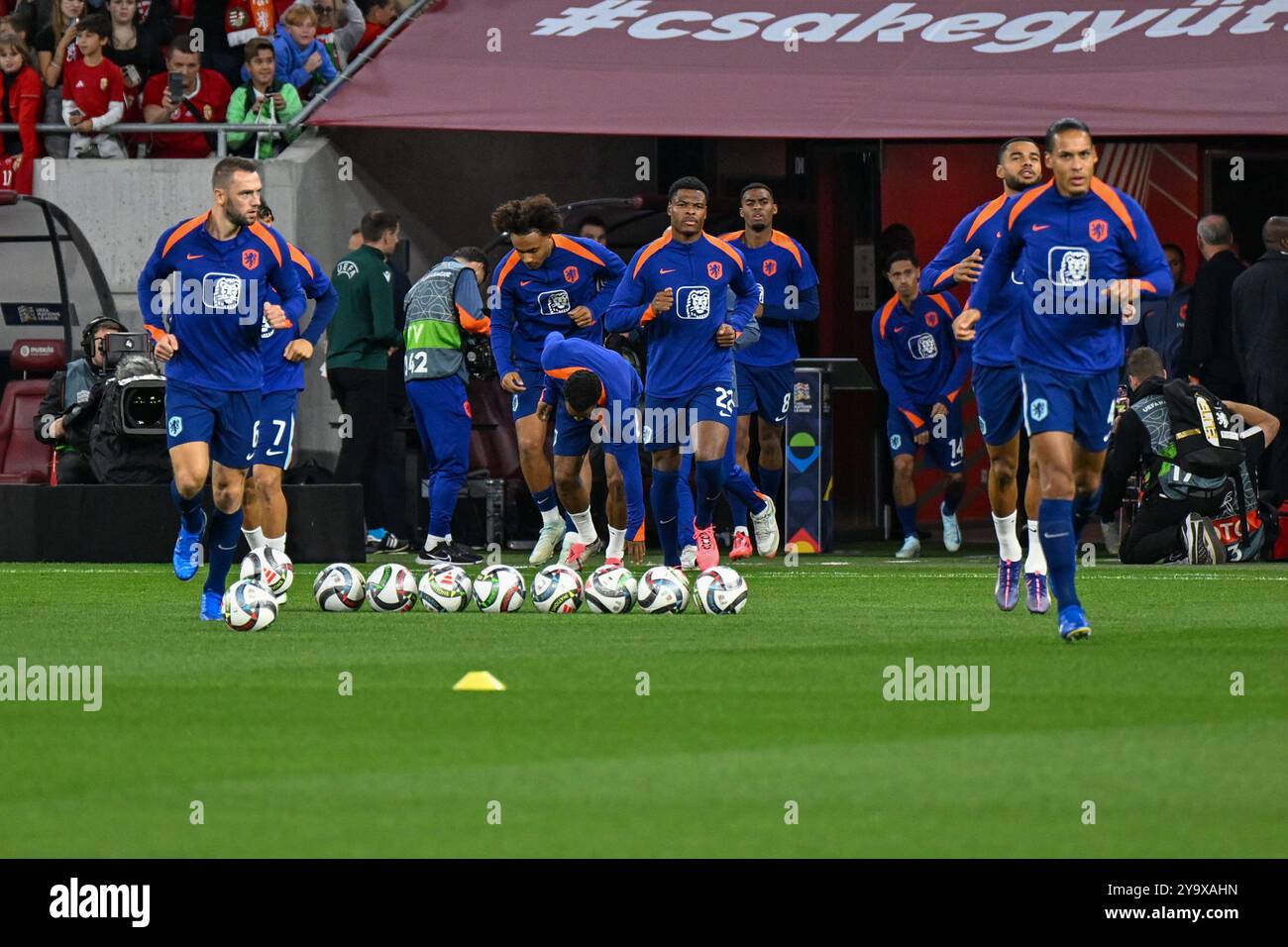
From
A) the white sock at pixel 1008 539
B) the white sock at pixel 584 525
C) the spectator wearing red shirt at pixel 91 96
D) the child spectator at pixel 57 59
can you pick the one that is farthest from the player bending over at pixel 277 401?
the child spectator at pixel 57 59

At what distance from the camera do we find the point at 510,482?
67.4ft

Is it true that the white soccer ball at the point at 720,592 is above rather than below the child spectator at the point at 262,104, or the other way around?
below

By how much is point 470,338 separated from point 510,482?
7.13 feet

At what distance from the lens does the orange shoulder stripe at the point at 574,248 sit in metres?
17.1

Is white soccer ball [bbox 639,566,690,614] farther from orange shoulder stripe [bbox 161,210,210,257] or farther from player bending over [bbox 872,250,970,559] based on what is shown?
player bending over [bbox 872,250,970,559]

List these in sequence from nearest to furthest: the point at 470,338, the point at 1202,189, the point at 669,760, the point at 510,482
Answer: the point at 669,760 → the point at 470,338 → the point at 510,482 → the point at 1202,189

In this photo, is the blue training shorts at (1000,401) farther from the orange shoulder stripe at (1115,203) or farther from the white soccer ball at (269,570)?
the white soccer ball at (269,570)

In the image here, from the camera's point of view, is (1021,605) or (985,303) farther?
(1021,605)

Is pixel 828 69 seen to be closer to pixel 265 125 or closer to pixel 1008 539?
pixel 265 125

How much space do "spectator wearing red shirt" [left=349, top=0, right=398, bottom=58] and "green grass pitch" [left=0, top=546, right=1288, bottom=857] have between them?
9.82 m

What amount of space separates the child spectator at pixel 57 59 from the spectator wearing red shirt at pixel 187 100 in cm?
76

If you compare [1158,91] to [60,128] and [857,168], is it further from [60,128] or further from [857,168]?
[60,128]

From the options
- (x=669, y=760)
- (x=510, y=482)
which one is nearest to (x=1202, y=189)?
(x=510, y=482)

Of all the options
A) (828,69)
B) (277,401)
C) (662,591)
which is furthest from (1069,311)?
(828,69)
